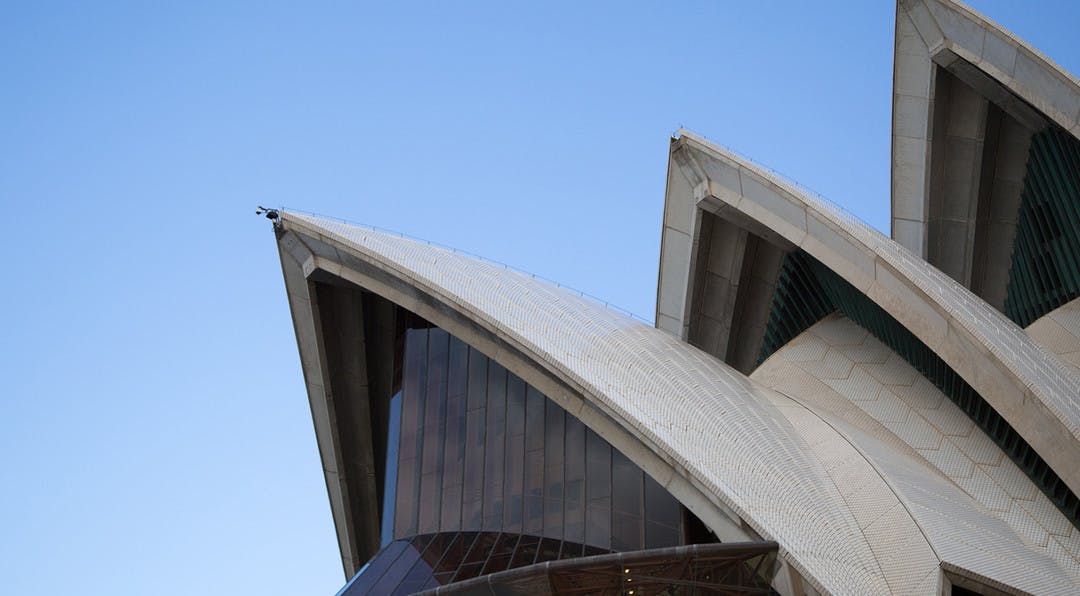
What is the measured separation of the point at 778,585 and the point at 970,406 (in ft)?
24.4

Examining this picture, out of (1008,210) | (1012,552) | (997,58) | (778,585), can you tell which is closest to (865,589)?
(778,585)

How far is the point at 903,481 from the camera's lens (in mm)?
18828

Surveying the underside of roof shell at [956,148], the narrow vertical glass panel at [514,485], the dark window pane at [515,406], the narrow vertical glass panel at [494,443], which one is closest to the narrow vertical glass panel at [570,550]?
the narrow vertical glass panel at [514,485]

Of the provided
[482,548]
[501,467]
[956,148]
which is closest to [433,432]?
[501,467]

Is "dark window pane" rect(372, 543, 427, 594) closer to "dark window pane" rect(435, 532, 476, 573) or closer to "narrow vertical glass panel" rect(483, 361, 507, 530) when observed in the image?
"dark window pane" rect(435, 532, 476, 573)

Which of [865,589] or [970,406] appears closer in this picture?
[865,589]

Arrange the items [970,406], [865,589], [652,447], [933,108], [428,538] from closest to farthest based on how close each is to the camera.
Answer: [865,589]
[652,447]
[970,406]
[428,538]
[933,108]

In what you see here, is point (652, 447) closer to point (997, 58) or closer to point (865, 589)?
point (865, 589)

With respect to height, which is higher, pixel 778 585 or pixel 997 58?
pixel 997 58

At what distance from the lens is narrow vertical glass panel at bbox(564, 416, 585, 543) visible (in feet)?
68.9

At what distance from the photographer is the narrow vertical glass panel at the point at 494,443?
2259 centimetres

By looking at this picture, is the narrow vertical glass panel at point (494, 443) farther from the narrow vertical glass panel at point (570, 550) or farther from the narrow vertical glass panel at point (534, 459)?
the narrow vertical glass panel at point (570, 550)

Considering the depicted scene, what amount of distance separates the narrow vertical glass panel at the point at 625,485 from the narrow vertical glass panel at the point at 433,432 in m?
4.59

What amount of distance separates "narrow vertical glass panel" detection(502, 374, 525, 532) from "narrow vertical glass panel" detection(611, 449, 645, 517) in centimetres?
222
